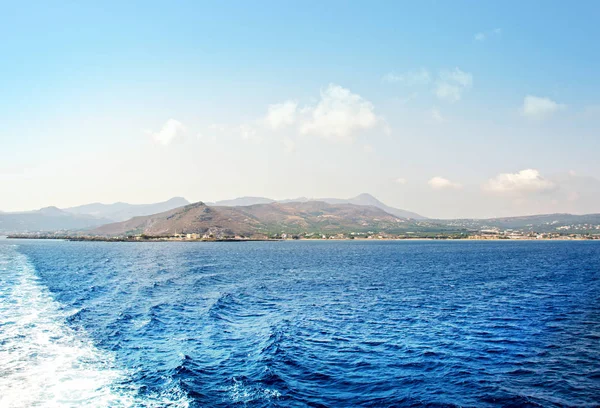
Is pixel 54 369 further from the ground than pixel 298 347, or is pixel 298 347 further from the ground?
pixel 54 369

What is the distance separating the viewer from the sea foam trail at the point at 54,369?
1069 inches

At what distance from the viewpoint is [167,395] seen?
28.1m

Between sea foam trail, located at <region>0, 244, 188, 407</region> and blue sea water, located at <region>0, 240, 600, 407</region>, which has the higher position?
sea foam trail, located at <region>0, 244, 188, 407</region>

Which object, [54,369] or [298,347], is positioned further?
[298,347]

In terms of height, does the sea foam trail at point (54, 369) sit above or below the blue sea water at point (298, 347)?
above

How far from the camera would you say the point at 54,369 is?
32.5 m

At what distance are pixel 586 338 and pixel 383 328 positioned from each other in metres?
20.2

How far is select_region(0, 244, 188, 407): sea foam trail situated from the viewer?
89.0ft

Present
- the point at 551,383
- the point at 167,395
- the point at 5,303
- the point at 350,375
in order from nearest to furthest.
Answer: the point at 167,395
the point at 551,383
the point at 350,375
the point at 5,303

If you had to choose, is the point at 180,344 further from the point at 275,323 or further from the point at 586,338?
the point at 586,338

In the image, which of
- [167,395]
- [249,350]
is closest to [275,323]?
[249,350]

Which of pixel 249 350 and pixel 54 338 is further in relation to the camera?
pixel 54 338

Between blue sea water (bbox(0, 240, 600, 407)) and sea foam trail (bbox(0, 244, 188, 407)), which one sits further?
blue sea water (bbox(0, 240, 600, 407))

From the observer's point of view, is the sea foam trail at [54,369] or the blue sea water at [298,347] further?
the blue sea water at [298,347]
